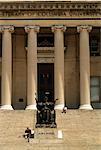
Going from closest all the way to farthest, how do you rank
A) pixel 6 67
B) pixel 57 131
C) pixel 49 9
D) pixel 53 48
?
1. pixel 57 131
2. pixel 6 67
3. pixel 49 9
4. pixel 53 48

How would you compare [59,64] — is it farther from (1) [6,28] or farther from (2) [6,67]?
(1) [6,28]

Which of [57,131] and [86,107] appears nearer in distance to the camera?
[57,131]

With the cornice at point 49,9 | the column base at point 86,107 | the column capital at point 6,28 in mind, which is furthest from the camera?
the column capital at point 6,28

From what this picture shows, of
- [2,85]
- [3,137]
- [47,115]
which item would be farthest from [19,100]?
[3,137]

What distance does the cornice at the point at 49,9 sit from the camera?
1966 inches

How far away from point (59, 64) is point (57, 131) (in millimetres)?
12158

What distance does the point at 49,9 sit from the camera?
5009 centimetres

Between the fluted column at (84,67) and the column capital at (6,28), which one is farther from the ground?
the column capital at (6,28)

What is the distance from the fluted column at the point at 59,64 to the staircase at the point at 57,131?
3.18m

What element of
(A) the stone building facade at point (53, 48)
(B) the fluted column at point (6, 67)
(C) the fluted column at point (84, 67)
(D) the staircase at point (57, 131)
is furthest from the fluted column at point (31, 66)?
(C) the fluted column at point (84, 67)

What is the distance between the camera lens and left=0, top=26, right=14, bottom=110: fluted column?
162 ft

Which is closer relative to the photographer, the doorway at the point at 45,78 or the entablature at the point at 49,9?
the entablature at the point at 49,9

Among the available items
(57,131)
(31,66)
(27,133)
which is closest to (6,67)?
(31,66)

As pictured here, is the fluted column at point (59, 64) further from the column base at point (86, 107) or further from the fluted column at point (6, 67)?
the fluted column at point (6, 67)
